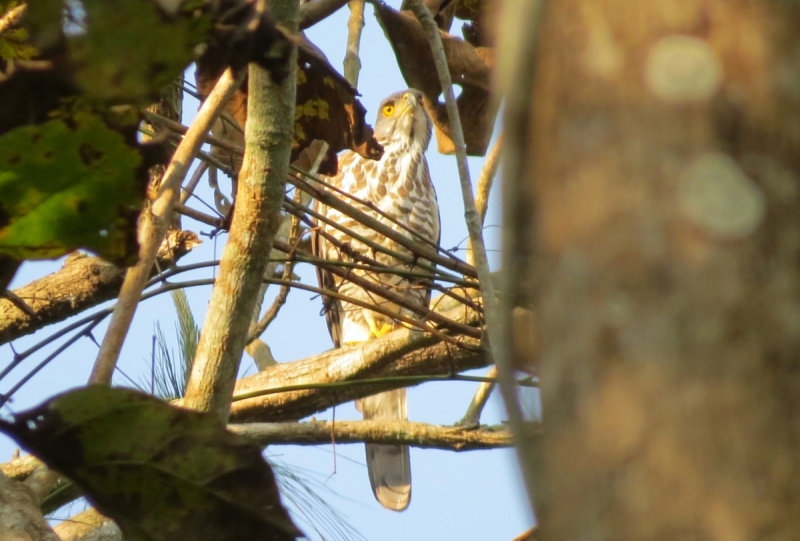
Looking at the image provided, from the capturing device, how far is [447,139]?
9.77 feet

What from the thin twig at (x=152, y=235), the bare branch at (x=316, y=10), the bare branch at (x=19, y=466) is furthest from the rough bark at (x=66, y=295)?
the thin twig at (x=152, y=235)

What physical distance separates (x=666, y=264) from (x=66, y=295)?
2.45 meters

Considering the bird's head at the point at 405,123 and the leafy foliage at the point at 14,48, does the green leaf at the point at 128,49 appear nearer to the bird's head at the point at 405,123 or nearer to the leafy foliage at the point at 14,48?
the leafy foliage at the point at 14,48

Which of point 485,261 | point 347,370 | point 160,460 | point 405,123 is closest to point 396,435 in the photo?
point 347,370

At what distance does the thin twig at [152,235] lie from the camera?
46.2 inches

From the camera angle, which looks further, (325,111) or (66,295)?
(66,295)

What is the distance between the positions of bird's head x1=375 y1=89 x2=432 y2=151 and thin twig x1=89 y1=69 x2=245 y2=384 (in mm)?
4627

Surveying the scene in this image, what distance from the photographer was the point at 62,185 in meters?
0.87

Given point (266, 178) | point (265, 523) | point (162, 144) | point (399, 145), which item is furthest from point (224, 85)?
point (399, 145)

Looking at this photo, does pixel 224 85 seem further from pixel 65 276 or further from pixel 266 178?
pixel 65 276

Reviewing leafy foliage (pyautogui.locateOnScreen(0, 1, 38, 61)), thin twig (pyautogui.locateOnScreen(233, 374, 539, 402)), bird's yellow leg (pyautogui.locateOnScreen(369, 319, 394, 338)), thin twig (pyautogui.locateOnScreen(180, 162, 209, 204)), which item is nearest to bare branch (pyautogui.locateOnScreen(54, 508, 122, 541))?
thin twig (pyautogui.locateOnScreen(233, 374, 539, 402))

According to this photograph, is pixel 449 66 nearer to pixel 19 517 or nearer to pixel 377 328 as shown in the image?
pixel 19 517

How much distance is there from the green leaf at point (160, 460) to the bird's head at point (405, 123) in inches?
200

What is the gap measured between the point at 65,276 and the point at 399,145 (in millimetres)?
3377
